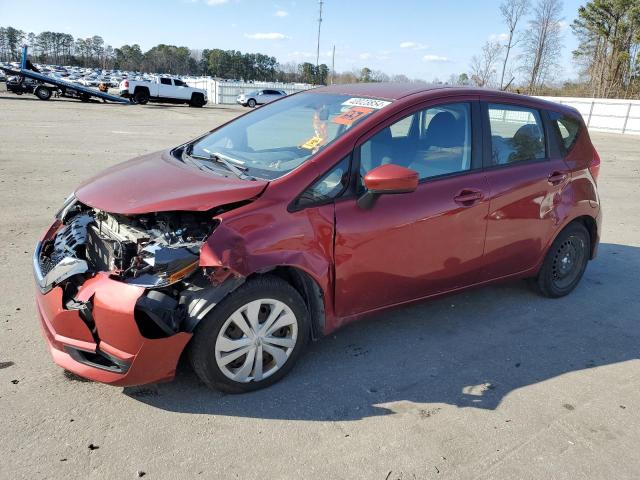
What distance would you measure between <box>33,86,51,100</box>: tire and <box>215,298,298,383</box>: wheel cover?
102ft

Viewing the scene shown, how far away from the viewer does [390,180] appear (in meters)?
3.02

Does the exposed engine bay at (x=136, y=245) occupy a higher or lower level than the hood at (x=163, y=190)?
lower

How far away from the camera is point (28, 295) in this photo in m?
4.14

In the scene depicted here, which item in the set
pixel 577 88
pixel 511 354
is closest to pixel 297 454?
pixel 511 354

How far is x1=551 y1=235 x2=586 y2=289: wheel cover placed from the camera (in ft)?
15.1

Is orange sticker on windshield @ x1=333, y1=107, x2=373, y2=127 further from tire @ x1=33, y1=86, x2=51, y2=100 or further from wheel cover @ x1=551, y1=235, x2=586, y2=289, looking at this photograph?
tire @ x1=33, y1=86, x2=51, y2=100

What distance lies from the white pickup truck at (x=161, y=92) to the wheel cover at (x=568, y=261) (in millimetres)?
32274

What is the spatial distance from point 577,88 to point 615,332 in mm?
53142


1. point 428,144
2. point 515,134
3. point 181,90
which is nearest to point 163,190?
point 428,144

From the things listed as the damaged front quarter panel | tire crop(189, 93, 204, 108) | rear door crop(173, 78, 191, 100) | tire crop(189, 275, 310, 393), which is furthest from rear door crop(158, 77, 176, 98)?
tire crop(189, 275, 310, 393)

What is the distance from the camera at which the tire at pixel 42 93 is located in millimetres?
28797

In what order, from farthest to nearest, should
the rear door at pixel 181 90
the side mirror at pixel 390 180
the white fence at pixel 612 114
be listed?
the rear door at pixel 181 90
the white fence at pixel 612 114
the side mirror at pixel 390 180

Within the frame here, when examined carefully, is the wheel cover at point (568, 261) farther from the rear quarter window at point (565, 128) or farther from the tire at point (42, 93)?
the tire at point (42, 93)

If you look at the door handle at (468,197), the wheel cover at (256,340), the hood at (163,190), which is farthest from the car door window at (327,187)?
the door handle at (468,197)
